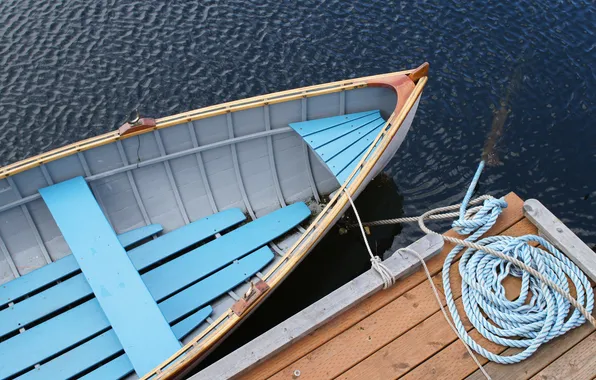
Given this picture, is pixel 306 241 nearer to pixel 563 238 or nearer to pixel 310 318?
Result: pixel 310 318

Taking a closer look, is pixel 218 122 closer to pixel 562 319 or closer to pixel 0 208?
pixel 0 208

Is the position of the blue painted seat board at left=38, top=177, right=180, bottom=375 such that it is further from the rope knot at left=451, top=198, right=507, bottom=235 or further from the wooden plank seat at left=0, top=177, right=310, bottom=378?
the rope knot at left=451, top=198, right=507, bottom=235

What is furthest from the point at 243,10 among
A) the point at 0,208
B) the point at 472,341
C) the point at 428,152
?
the point at 472,341

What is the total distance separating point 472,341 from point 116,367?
18.2 ft

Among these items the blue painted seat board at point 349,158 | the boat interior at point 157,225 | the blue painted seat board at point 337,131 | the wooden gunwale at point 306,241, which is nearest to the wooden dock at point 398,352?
the wooden gunwale at point 306,241

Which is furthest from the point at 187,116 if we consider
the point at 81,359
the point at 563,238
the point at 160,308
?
the point at 563,238

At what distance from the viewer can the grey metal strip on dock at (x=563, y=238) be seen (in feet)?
21.8

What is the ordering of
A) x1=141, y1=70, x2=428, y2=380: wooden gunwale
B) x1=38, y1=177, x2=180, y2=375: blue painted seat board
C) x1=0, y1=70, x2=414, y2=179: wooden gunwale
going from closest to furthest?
x1=141, y1=70, x2=428, y2=380: wooden gunwale, x1=38, y1=177, x2=180, y2=375: blue painted seat board, x1=0, y1=70, x2=414, y2=179: wooden gunwale

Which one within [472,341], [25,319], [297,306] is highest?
[25,319]

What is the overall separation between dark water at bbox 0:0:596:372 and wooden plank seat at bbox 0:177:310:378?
7.02ft

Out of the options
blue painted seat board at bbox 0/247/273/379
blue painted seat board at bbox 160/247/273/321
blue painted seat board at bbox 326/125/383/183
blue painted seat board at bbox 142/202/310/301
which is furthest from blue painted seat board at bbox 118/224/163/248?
blue painted seat board at bbox 326/125/383/183

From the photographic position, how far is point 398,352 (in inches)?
242

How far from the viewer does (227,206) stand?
35.7 ft

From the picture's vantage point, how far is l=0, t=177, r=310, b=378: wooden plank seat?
8594 millimetres
